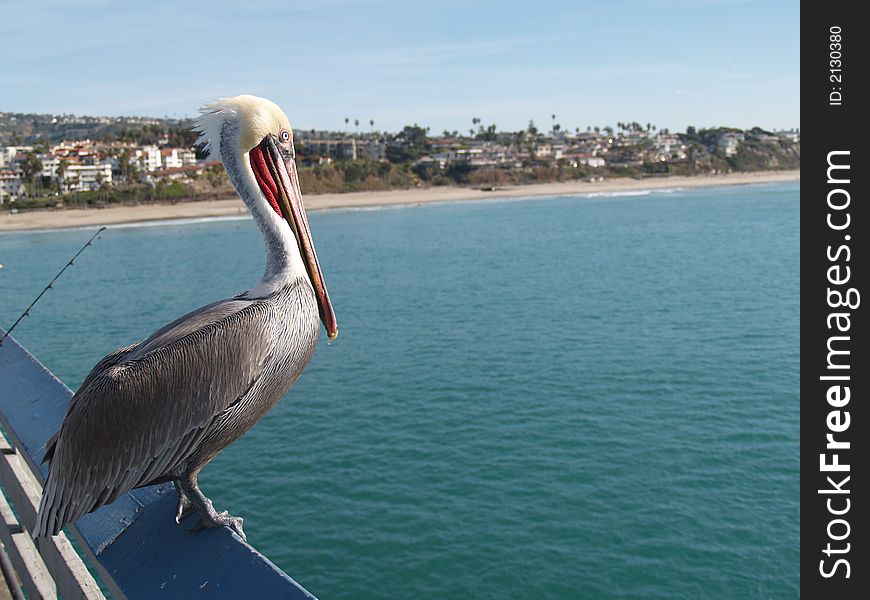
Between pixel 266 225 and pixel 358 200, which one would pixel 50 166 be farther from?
pixel 266 225

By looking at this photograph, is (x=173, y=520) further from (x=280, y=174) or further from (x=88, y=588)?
(x=280, y=174)

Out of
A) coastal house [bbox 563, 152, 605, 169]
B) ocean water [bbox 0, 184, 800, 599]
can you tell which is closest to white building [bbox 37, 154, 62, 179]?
ocean water [bbox 0, 184, 800, 599]

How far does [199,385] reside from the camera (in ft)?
7.43

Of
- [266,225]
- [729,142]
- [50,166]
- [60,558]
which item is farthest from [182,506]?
[729,142]

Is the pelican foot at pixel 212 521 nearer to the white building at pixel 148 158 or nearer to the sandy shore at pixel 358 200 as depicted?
the sandy shore at pixel 358 200

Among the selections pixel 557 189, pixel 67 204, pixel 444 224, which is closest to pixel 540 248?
pixel 444 224

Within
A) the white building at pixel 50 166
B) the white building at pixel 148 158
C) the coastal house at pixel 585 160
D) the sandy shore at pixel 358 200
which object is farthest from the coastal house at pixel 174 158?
the coastal house at pixel 585 160

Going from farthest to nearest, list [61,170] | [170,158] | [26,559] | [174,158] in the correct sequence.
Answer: [174,158], [170,158], [61,170], [26,559]

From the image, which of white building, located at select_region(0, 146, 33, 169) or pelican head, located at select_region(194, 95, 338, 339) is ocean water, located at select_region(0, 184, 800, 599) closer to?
pelican head, located at select_region(194, 95, 338, 339)

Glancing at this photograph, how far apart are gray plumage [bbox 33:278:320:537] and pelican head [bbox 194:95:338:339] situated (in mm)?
99

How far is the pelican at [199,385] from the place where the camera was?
7.40 ft

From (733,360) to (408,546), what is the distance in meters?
11.1

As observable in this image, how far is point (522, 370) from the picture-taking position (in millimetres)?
17609

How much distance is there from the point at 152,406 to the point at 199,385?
154 millimetres
